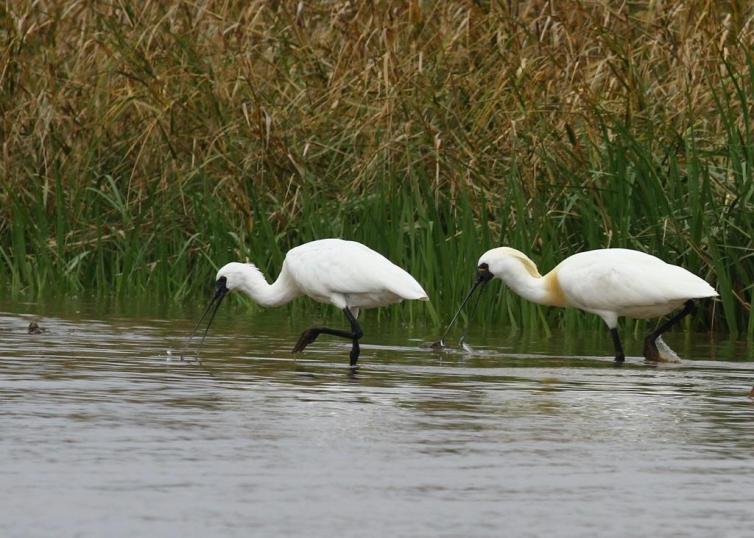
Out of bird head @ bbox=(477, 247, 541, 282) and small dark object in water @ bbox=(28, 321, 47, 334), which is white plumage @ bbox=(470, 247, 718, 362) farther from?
small dark object in water @ bbox=(28, 321, 47, 334)

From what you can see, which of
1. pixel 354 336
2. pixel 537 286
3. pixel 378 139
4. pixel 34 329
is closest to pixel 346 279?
pixel 354 336

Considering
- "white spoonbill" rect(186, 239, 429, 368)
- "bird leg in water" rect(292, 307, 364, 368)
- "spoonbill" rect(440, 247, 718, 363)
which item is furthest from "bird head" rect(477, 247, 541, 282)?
"bird leg in water" rect(292, 307, 364, 368)

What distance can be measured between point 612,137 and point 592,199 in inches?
23.7

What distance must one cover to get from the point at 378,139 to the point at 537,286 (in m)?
2.64

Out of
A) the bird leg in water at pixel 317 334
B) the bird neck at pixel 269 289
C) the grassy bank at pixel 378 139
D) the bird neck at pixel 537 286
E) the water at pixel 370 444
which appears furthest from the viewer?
the grassy bank at pixel 378 139

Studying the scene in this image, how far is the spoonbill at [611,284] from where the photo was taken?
11383mm

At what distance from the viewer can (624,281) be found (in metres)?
11.6

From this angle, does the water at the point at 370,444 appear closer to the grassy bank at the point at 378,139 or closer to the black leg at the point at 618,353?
the black leg at the point at 618,353

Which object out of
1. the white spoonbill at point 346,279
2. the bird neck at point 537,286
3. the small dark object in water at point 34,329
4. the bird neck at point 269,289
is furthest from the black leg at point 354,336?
the small dark object in water at point 34,329

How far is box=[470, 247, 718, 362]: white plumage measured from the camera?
11.4 meters

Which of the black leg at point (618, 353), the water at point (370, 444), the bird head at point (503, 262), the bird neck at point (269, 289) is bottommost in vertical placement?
the water at point (370, 444)

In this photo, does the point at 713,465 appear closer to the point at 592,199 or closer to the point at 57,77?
the point at 592,199

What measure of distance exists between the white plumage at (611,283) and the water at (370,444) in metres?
0.41

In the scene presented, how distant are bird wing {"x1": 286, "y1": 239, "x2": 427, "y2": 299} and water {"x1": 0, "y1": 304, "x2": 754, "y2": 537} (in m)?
0.41
